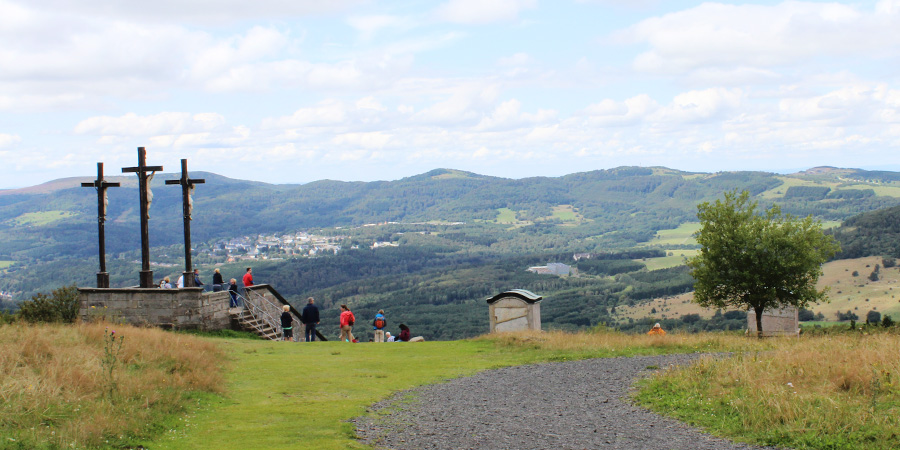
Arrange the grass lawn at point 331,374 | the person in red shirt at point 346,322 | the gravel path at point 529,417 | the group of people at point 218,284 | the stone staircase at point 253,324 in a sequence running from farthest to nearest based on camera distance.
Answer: the group of people at point 218,284 < the stone staircase at point 253,324 < the person in red shirt at point 346,322 < the grass lawn at point 331,374 < the gravel path at point 529,417

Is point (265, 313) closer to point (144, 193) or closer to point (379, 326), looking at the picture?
point (379, 326)

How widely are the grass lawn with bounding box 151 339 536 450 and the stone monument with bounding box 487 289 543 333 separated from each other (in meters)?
2.77

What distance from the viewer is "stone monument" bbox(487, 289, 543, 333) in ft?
72.6

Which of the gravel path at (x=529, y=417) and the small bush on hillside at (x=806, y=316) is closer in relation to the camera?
the gravel path at (x=529, y=417)

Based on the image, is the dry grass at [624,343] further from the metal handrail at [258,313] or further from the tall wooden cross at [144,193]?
the tall wooden cross at [144,193]

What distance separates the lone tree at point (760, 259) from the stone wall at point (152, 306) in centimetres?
1738

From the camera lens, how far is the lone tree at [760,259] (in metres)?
24.3

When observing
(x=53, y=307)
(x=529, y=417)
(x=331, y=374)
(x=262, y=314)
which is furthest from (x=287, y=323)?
(x=529, y=417)

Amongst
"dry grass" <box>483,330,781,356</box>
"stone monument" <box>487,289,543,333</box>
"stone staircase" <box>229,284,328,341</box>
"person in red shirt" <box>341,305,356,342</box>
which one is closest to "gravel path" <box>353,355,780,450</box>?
"dry grass" <box>483,330,781,356</box>

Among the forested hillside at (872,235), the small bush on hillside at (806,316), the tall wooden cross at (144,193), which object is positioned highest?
the tall wooden cross at (144,193)

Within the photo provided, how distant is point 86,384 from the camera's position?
966cm

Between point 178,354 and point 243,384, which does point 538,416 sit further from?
point 178,354

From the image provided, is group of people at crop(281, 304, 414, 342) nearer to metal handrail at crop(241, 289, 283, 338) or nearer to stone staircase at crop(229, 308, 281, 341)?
stone staircase at crop(229, 308, 281, 341)

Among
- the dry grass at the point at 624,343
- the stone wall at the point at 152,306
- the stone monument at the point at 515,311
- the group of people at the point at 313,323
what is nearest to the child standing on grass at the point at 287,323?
the group of people at the point at 313,323
